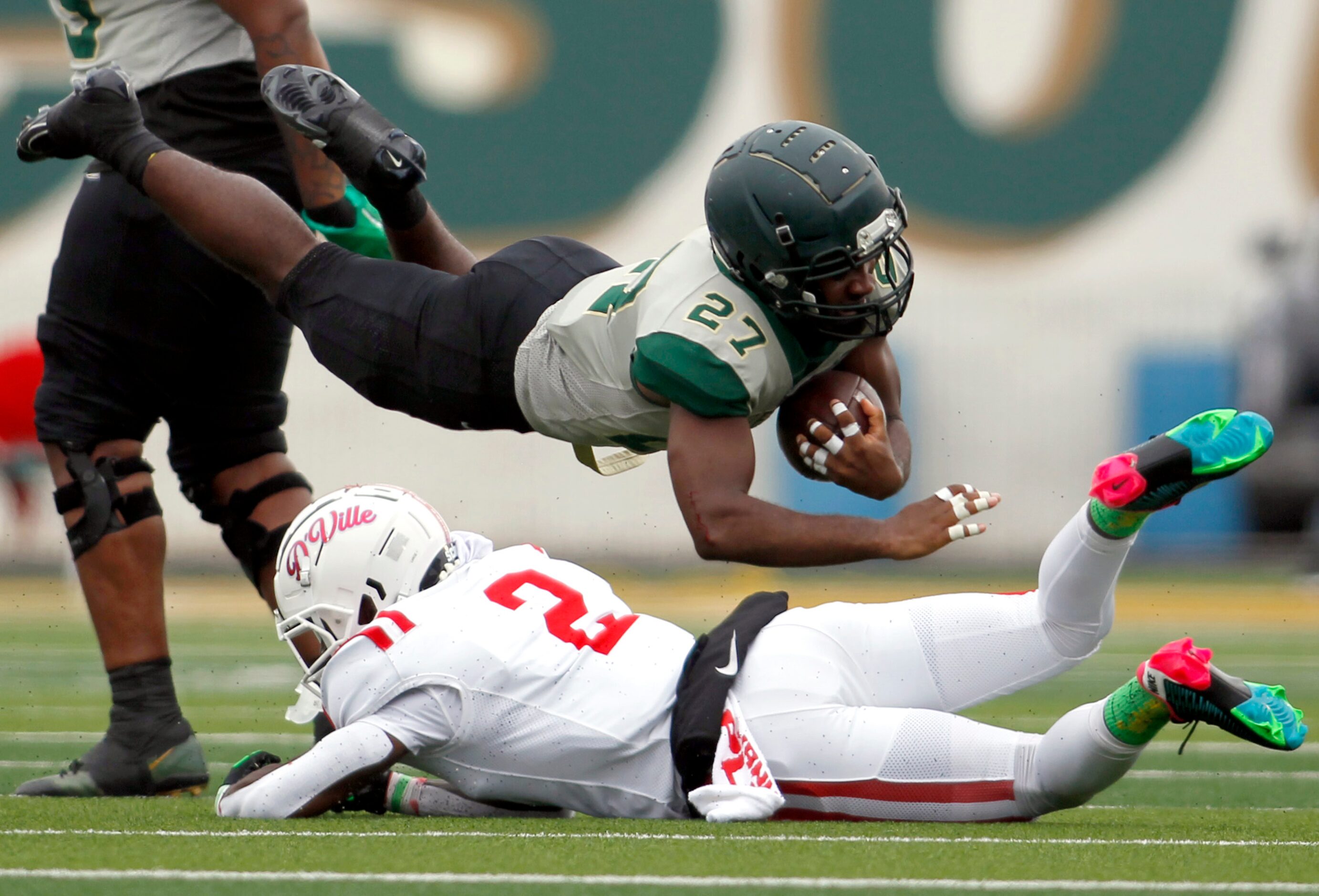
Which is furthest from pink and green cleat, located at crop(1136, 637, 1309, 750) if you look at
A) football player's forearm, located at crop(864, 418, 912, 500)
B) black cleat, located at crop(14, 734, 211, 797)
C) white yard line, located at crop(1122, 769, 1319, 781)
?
black cleat, located at crop(14, 734, 211, 797)

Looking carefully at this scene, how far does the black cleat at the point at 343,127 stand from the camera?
343 cm

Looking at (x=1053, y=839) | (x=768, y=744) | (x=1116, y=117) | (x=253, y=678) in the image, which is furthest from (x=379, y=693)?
(x=1116, y=117)

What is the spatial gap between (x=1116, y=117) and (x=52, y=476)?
10613 millimetres

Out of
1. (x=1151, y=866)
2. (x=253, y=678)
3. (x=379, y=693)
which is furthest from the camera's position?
(x=253, y=678)

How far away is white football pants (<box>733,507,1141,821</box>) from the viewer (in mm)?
2822

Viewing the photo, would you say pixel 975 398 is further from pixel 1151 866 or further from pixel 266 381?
pixel 1151 866

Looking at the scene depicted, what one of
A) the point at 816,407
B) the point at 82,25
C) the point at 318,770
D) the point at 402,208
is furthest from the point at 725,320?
the point at 82,25

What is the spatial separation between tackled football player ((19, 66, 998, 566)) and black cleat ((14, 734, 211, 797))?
768 mm

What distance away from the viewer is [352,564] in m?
2.99

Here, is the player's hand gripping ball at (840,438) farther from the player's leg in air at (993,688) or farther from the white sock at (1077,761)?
the white sock at (1077,761)

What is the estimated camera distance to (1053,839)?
8.66 ft

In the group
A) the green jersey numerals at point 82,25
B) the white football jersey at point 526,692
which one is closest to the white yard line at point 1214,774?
the white football jersey at point 526,692

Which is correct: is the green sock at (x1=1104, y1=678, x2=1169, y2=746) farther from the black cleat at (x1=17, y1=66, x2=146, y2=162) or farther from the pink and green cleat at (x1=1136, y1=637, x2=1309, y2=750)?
the black cleat at (x1=17, y1=66, x2=146, y2=162)

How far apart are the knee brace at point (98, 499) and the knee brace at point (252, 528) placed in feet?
0.68
